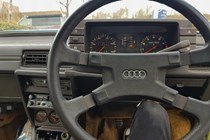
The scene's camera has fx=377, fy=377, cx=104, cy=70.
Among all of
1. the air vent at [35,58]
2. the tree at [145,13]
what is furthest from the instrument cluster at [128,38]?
the air vent at [35,58]

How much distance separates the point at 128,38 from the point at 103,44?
0.49 ft

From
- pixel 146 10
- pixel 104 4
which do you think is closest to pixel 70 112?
pixel 104 4

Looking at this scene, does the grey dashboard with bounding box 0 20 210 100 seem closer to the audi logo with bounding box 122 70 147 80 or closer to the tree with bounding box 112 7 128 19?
the tree with bounding box 112 7 128 19

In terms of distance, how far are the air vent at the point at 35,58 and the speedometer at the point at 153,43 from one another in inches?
24.9

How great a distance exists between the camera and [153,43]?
2.17 metres

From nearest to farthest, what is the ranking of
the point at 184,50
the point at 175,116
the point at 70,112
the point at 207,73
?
the point at 70,112, the point at 184,50, the point at 207,73, the point at 175,116

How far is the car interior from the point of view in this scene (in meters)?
1.64

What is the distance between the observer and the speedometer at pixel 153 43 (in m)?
2.17

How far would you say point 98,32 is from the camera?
2.18 m

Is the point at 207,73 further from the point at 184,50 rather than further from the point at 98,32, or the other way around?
the point at 98,32

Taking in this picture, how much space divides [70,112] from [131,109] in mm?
615

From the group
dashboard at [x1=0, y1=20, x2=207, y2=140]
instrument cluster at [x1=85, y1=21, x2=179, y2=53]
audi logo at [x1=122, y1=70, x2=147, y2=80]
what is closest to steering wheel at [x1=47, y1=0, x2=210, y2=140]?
audi logo at [x1=122, y1=70, x2=147, y2=80]

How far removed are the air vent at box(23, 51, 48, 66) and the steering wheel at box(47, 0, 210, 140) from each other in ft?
2.35

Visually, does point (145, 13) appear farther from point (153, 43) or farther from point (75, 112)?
point (75, 112)
